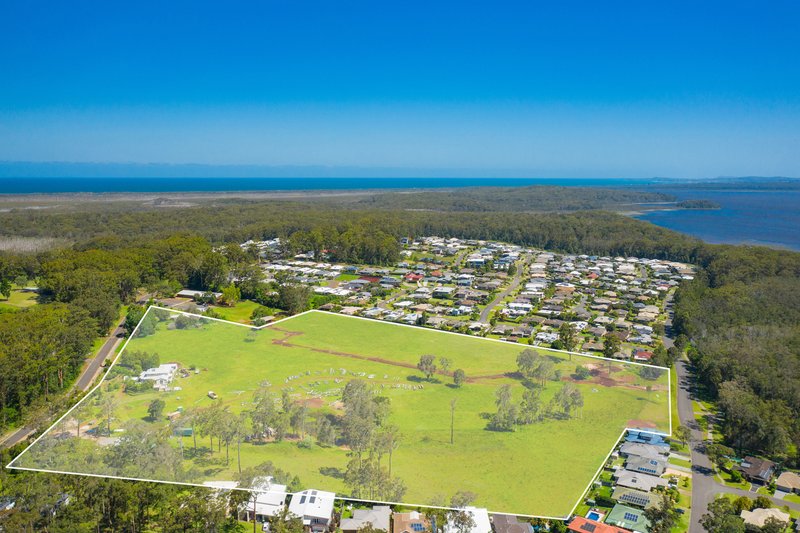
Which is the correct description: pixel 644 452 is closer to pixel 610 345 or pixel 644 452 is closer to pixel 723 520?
pixel 723 520

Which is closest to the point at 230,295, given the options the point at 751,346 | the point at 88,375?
the point at 88,375

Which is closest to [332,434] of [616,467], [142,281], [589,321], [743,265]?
[616,467]

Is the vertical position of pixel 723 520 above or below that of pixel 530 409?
below

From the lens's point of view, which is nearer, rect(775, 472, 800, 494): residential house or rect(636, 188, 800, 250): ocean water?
rect(775, 472, 800, 494): residential house

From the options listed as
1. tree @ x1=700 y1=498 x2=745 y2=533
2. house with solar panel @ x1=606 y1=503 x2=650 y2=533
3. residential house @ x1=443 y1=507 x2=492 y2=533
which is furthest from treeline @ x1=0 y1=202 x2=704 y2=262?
residential house @ x1=443 y1=507 x2=492 y2=533

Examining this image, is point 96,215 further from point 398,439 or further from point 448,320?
point 398,439

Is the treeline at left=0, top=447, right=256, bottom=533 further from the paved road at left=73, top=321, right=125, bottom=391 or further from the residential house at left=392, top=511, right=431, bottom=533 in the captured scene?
the paved road at left=73, top=321, right=125, bottom=391

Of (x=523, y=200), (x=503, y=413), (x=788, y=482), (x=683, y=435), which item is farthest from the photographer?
(x=523, y=200)
